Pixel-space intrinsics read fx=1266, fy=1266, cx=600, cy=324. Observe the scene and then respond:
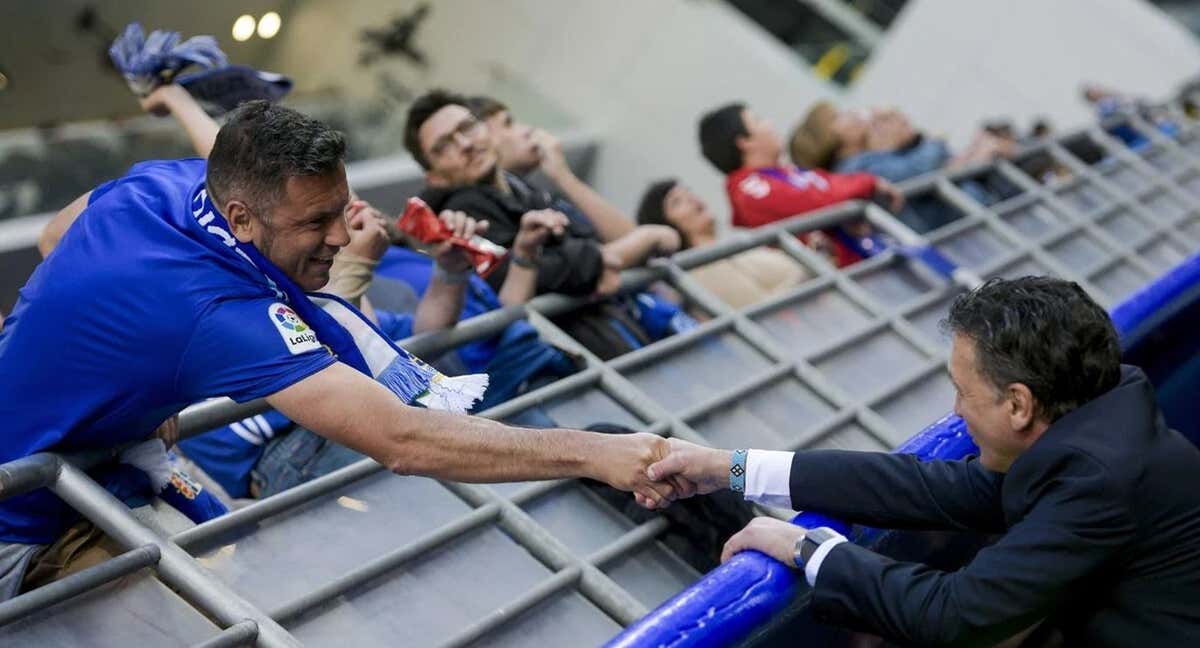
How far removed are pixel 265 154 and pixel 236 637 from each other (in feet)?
2.57

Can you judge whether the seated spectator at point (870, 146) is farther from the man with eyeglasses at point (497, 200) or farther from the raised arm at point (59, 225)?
the raised arm at point (59, 225)

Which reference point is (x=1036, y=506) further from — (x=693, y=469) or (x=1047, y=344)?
(x=693, y=469)

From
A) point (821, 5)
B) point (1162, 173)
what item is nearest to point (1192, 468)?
point (1162, 173)

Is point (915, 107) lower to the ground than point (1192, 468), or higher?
lower

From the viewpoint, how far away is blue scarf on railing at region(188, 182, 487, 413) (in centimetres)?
218

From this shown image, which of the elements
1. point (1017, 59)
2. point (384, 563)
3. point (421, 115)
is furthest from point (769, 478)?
point (1017, 59)

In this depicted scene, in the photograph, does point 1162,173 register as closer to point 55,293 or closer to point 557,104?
point 557,104

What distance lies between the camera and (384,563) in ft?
7.84

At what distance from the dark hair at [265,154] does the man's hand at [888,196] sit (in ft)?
9.73

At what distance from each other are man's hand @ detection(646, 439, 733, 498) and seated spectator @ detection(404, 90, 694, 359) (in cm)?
90

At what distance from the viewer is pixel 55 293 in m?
2.10

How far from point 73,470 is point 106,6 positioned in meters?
4.14

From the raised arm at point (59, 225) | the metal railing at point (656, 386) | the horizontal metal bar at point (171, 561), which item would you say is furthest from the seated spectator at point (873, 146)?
the horizontal metal bar at point (171, 561)

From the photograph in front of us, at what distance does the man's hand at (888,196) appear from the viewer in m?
4.70
